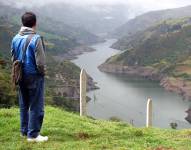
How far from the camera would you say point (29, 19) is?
7.87m

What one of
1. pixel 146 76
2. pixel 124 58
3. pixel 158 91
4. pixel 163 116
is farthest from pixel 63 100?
pixel 124 58

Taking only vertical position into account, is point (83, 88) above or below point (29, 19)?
below

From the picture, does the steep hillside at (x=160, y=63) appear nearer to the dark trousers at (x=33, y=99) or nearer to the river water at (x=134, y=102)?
the river water at (x=134, y=102)

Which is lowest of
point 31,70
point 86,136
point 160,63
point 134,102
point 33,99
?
point 134,102

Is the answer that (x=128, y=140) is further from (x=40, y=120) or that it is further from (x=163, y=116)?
(x=163, y=116)

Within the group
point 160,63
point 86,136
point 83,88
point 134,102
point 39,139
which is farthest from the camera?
point 160,63

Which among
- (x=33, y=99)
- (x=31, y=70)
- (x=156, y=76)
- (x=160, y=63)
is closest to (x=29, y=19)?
(x=31, y=70)

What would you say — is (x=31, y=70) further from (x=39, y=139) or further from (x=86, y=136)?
(x=86, y=136)

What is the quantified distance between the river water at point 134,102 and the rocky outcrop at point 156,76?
309 centimetres

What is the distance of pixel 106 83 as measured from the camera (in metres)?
137

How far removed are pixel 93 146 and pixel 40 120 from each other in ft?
3.75

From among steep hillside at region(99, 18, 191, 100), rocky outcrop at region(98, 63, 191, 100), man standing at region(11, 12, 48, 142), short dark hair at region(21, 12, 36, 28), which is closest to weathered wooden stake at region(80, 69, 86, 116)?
man standing at region(11, 12, 48, 142)

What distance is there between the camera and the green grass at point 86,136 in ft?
26.3

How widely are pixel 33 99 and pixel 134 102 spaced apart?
325 ft
